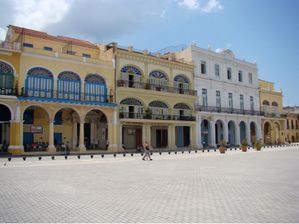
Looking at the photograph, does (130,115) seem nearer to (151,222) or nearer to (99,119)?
(99,119)

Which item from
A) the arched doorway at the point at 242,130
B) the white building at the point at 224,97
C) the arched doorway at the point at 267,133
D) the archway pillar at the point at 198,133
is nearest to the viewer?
the archway pillar at the point at 198,133

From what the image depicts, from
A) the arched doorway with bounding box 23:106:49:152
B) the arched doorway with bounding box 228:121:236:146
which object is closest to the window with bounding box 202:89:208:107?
the arched doorway with bounding box 228:121:236:146

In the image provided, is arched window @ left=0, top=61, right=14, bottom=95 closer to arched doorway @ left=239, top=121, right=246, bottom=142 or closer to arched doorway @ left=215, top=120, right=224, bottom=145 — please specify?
arched doorway @ left=215, top=120, right=224, bottom=145

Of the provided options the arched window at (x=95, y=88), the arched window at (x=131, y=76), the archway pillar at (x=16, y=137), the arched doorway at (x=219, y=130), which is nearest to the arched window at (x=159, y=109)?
the arched window at (x=131, y=76)

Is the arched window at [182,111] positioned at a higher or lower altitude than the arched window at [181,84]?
lower

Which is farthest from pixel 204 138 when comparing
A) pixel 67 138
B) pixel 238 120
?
pixel 67 138

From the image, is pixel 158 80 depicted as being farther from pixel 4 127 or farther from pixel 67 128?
pixel 4 127

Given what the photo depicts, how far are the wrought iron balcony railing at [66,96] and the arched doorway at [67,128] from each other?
2.43 m

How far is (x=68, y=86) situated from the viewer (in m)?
27.8

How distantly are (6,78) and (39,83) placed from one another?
8.74 feet

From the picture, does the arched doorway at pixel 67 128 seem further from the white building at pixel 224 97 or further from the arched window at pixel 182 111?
the white building at pixel 224 97

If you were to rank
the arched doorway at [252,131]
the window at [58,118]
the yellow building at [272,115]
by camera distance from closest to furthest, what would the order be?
the window at [58,118], the arched doorway at [252,131], the yellow building at [272,115]

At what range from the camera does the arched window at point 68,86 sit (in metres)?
27.2

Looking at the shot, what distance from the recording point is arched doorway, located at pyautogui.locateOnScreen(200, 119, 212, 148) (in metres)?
39.8
